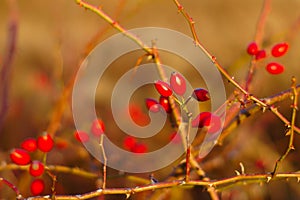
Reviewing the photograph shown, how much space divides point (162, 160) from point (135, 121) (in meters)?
0.48

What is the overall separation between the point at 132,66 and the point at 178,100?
347 centimetres

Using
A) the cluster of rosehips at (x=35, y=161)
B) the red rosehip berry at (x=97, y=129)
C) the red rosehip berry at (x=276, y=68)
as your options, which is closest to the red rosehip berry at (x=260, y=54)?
the red rosehip berry at (x=276, y=68)

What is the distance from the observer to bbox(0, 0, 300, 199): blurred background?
7.07 ft

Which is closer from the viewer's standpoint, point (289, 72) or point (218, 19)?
point (289, 72)

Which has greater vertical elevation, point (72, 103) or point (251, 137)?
point (72, 103)

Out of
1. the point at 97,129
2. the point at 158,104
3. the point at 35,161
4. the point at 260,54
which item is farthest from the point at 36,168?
the point at 260,54

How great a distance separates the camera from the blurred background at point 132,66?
84.9 inches

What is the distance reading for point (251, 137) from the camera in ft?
7.60

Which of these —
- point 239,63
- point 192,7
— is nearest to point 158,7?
point 192,7

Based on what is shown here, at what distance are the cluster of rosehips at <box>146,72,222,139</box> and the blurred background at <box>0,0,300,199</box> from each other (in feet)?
1.09

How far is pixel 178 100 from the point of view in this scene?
101cm

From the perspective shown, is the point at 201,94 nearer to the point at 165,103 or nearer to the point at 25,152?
the point at 165,103

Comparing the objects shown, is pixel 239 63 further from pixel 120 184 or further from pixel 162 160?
pixel 120 184

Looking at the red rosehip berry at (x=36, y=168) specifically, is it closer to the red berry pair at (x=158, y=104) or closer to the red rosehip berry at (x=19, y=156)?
the red rosehip berry at (x=19, y=156)
